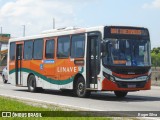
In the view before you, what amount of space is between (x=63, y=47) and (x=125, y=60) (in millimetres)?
3725

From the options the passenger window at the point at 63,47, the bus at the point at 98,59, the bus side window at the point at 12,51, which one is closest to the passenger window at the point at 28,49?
the bus side window at the point at 12,51

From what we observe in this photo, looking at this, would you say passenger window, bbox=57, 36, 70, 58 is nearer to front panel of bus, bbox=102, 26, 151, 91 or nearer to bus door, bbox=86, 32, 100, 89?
bus door, bbox=86, 32, 100, 89

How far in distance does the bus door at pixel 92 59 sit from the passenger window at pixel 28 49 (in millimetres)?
5917

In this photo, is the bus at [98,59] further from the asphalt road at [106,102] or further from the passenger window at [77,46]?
the asphalt road at [106,102]

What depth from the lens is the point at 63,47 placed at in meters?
22.2

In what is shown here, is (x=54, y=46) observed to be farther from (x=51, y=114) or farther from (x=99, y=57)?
(x=51, y=114)

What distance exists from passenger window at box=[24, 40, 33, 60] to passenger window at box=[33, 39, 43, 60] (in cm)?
48

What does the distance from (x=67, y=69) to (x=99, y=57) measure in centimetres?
275

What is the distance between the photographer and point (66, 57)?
72.1ft

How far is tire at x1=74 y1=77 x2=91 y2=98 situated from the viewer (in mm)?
20652

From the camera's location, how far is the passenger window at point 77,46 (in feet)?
68.1

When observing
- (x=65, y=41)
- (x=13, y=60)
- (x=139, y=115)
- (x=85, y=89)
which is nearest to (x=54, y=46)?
(x=65, y=41)

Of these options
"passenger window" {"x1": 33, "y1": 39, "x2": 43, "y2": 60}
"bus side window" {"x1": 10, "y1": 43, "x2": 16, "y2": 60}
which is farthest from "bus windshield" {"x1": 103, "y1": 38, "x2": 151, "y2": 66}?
"bus side window" {"x1": 10, "y1": 43, "x2": 16, "y2": 60}

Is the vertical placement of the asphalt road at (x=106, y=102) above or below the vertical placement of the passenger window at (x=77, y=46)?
below
